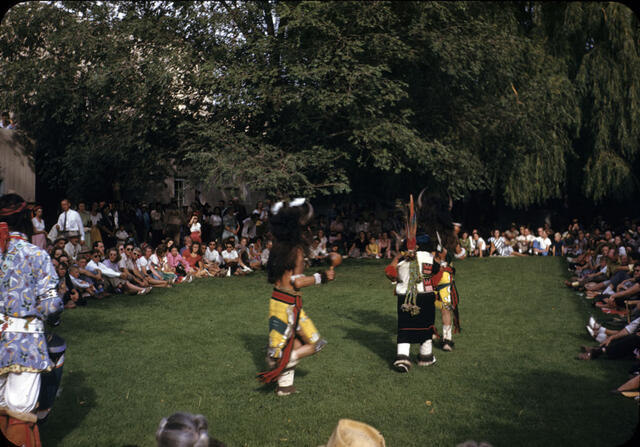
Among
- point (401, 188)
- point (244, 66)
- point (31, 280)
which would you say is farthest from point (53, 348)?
point (401, 188)

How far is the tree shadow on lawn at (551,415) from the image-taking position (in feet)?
17.9

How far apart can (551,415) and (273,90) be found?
13.7m

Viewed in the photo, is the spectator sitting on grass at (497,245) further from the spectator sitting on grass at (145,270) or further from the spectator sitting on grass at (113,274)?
the spectator sitting on grass at (113,274)

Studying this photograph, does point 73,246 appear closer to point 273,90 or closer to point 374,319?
point 273,90

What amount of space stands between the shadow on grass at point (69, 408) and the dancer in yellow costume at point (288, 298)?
6.19 feet

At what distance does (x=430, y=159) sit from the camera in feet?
59.4

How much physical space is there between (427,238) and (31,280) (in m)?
5.19

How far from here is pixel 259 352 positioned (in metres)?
8.58

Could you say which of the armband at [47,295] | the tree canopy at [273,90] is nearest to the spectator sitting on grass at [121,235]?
the tree canopy at [273,90]

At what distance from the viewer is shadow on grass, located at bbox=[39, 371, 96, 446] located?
5602 millimetres

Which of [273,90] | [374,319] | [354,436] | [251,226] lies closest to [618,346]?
[374,319]

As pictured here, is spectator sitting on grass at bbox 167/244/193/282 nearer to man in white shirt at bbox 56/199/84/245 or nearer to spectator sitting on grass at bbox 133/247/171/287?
spectator sitting on grass at bbox 133/247/171/287

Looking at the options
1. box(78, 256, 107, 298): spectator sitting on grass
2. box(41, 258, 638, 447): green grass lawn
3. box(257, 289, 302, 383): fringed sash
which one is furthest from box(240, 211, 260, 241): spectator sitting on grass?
box(257, 289, 302, 383): fringed sash

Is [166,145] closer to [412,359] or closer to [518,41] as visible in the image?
[518,41]
